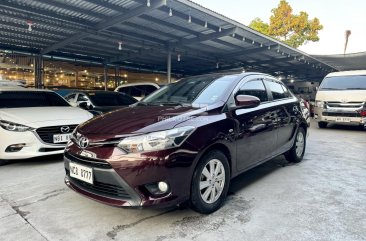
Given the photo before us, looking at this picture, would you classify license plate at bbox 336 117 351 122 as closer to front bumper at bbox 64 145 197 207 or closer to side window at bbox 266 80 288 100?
side window at bbox 266 80 288 100

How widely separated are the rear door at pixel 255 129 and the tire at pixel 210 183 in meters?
0.32

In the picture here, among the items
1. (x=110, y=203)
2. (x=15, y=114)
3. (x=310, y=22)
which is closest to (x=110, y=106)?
(x=15, y=114)

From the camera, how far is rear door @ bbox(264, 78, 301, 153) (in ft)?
13.2

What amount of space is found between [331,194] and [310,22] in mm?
33606

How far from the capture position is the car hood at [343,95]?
27.4ft

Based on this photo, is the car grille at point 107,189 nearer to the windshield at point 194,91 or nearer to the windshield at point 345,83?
the windshield at point 194,91

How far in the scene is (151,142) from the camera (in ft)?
7.77

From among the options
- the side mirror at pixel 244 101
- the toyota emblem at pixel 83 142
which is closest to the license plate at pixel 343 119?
the side mirror at pixel 244 101

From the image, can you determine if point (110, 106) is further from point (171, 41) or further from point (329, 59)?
point (329, 59)

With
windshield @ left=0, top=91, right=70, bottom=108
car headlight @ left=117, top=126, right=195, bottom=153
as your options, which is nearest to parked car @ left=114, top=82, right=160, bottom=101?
windshield @ left=0, top=91, right=70, bottom=108

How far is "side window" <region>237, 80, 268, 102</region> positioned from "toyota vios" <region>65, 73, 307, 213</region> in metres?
0.02

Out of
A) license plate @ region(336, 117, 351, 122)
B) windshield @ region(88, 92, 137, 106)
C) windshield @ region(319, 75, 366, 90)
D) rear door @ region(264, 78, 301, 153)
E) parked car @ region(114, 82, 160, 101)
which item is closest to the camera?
rear door @ region(264, 78, 301, 153)

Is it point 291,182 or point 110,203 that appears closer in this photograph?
point 110,203

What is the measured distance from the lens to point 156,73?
2414cm
